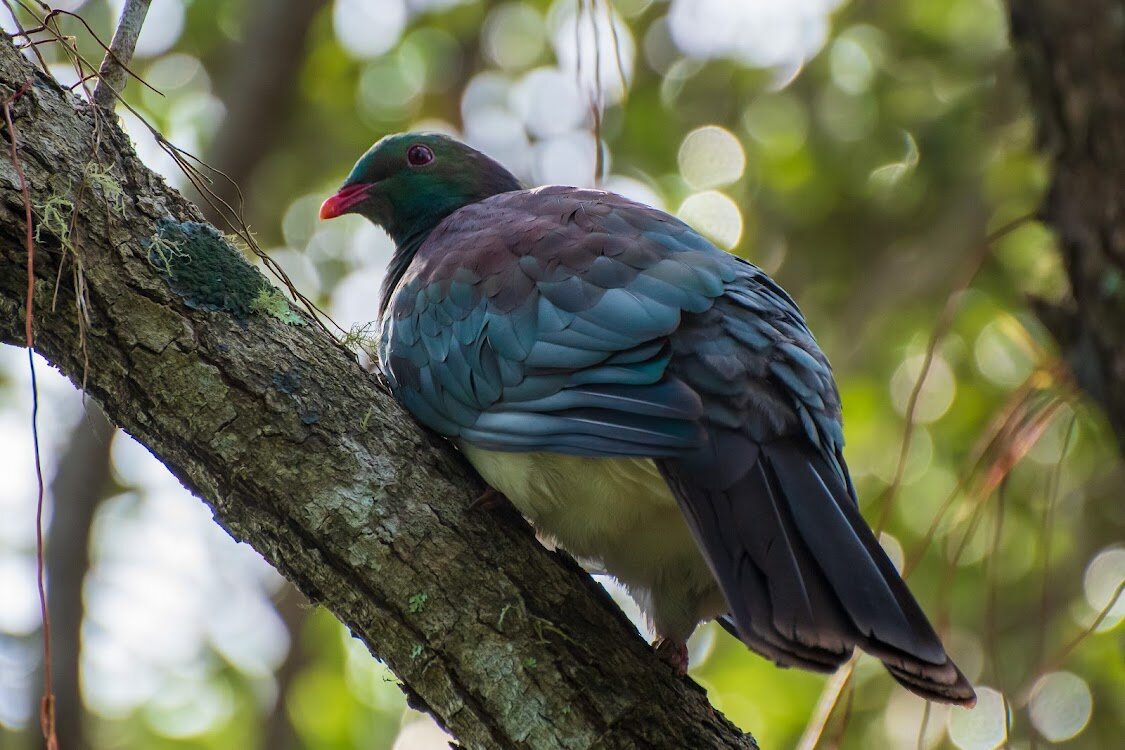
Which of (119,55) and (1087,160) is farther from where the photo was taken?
(1087,160)

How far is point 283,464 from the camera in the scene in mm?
2275

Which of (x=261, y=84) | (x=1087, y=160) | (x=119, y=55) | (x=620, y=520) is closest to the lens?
(x=119, y=55)

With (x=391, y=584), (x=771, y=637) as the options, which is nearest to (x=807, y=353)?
(x=771, y=637)

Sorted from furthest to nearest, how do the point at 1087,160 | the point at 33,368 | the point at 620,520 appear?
the point at 1087,160
the point at 620,520
the point at 33,368

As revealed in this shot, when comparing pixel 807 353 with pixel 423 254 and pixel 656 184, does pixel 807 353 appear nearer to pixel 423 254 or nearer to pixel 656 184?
pixel 423 254

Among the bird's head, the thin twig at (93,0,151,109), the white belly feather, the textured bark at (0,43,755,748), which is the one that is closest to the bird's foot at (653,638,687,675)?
the white belly feather

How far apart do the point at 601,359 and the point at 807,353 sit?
0.48m

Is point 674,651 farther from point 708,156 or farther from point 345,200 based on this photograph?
point 708,156

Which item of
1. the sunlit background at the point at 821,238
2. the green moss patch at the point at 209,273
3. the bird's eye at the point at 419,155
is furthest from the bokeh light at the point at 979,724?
the green moss patch at the point at 209,273

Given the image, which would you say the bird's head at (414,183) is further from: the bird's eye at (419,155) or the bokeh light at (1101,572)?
the bokeh light at (1101,572)

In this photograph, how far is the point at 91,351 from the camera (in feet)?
7.25

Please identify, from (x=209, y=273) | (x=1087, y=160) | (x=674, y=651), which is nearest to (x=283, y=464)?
(x=209, y=273)

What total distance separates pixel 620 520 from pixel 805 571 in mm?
563

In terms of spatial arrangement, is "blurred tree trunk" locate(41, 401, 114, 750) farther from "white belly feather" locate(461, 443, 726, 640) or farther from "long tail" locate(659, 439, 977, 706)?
"long tail" locate(659, 439, 977, 706)
